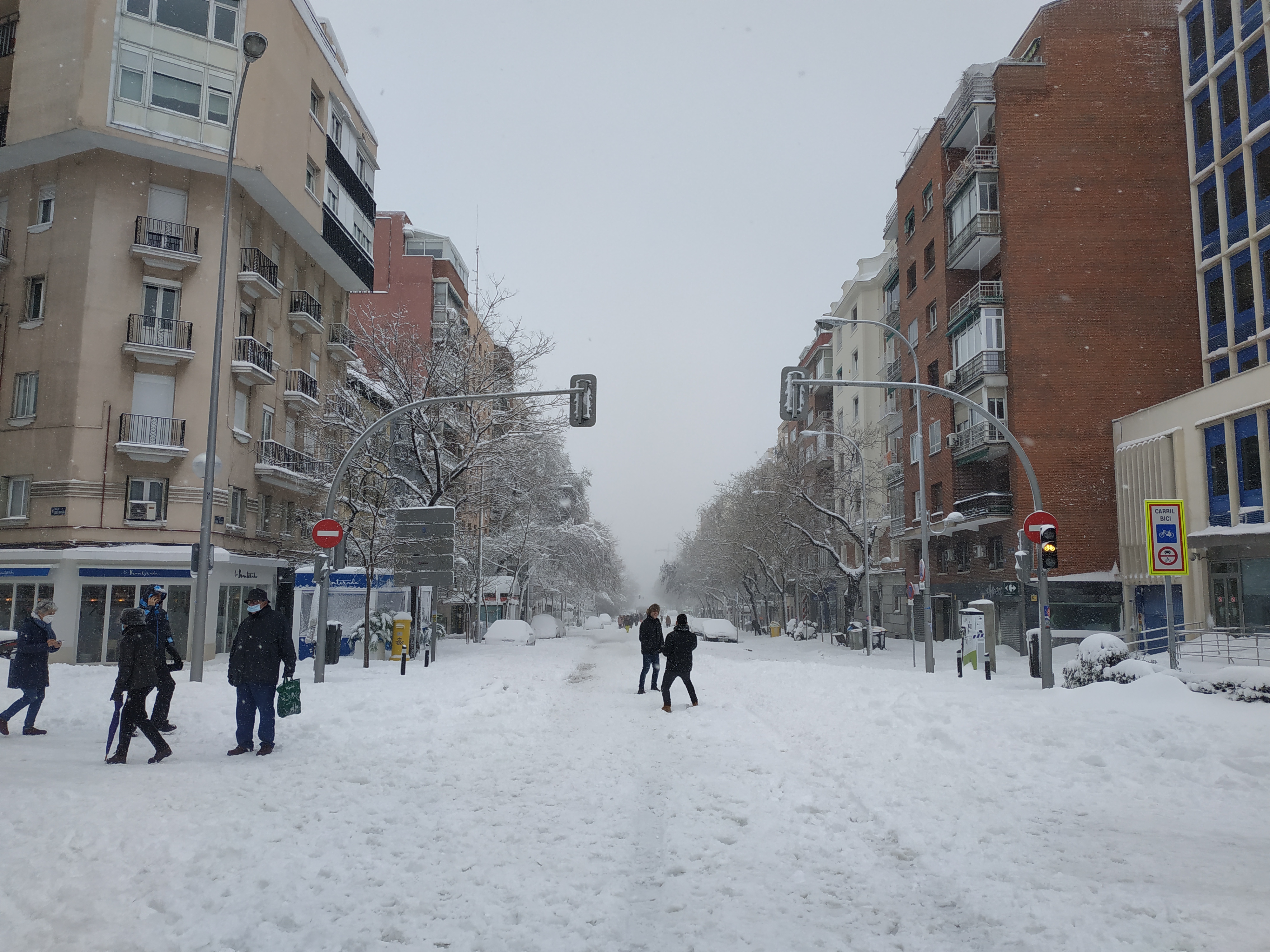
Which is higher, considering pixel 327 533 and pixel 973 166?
pixel 973 166

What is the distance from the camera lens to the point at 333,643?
26.3 metres

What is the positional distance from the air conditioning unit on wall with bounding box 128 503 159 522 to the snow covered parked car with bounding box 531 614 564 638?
2386 cm

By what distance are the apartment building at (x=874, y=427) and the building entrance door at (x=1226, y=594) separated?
16226 mm

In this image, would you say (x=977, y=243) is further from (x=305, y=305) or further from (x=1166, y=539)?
(x=305, y=305)

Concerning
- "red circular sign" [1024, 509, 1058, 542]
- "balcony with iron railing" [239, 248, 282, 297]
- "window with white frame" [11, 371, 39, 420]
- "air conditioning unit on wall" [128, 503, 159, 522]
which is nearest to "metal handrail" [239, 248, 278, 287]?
"balcony with iron railing" [239, 248, 282, 297]

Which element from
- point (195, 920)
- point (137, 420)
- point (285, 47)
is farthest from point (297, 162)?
point (195, 920)

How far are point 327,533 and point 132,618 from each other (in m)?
8.67

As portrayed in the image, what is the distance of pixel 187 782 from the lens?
8539mm

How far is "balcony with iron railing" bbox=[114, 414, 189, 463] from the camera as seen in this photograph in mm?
28812

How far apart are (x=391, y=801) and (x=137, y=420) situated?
25.5 metres

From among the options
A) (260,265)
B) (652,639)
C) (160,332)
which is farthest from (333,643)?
(260,265)

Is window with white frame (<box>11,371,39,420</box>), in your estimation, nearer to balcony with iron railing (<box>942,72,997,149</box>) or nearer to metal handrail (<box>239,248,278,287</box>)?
metal handrail (<box>239,248,278,287</box>)

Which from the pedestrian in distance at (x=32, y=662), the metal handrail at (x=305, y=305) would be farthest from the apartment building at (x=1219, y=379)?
the metal handrail at (x=305, y=305)

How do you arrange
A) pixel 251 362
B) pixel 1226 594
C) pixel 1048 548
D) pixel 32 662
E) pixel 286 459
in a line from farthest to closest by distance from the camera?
pixel 286 459 < pixel 251 362 < pixel 1226 594 < pixel 1048 548 < pixel 32 662
